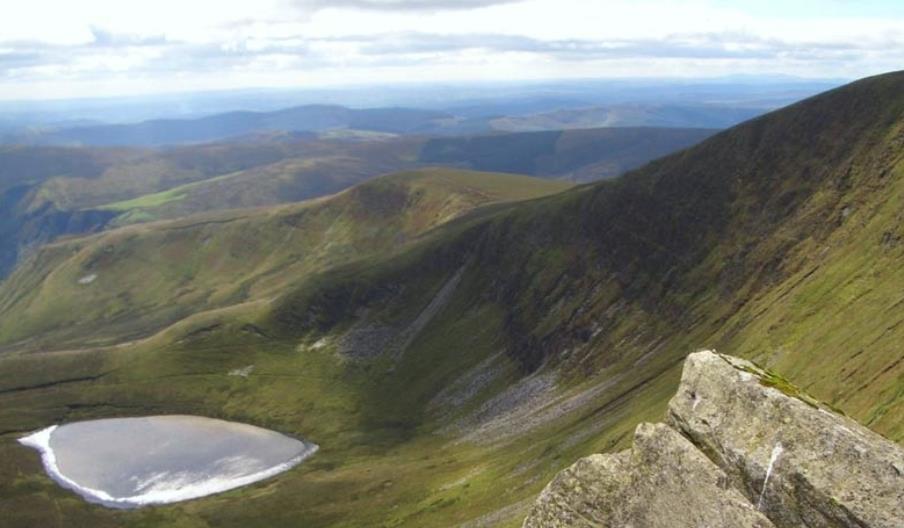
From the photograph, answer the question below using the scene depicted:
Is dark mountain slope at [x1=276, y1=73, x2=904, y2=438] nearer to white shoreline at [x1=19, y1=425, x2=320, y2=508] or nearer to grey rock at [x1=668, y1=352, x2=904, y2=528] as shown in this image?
grey rock at [x1=668, y1=352, x2=904, y2=528]

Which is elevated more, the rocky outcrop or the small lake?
the rocky outcrop

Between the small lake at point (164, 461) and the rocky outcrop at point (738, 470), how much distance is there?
146m

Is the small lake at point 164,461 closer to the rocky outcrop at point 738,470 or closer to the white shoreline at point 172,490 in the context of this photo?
the white shoreline at point 172,490

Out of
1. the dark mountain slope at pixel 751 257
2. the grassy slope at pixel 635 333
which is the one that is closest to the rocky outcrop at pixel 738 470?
the grassy slope at pixel 635 333

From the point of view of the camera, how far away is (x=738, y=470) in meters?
28.8

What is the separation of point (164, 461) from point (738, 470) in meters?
177

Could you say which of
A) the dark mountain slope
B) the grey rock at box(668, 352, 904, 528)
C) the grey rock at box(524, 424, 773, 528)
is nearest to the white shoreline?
the dark mountain slope

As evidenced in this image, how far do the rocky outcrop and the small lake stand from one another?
145714mm

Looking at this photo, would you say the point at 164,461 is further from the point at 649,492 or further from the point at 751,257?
the point at 649,492

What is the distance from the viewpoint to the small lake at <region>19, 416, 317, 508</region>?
161250 mm

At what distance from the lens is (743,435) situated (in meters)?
29.5

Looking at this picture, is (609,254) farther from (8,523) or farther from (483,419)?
(8,523)

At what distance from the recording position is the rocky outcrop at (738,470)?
86.5 ft

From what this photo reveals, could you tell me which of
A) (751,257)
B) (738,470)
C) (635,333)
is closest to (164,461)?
(635,333)
